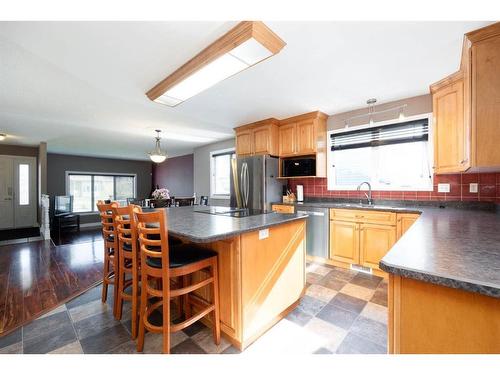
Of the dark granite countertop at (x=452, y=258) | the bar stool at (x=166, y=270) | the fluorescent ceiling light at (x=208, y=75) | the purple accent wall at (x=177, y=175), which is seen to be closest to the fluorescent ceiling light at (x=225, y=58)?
the fluorescent ceiling light at (x=208, y=75)

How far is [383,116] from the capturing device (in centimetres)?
326

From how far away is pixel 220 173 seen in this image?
6.01 m

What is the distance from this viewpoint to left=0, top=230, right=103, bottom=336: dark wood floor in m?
2.07

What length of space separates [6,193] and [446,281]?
9080 mm

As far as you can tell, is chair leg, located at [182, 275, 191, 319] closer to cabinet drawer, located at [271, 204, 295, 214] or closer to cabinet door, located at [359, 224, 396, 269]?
cabinet drawer, located at [271, 204, 295, 214]

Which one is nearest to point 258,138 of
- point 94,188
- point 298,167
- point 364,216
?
point 298,167

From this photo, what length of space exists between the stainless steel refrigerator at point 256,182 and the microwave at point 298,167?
18 centimetres

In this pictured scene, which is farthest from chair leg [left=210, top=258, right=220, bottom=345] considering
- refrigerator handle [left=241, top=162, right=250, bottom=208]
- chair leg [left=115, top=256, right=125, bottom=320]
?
refrigerator handle [left=241, top=162, right=250, bottom=208]

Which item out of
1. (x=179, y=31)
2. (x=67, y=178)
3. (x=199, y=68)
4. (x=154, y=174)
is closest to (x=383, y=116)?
(x=199, y=68)

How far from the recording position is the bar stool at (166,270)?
1381mm

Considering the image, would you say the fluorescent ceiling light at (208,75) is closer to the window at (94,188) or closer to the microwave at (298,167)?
the microwave at (298,167)

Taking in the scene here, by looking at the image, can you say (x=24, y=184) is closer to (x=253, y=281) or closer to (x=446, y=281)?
(x=253, y=281)
